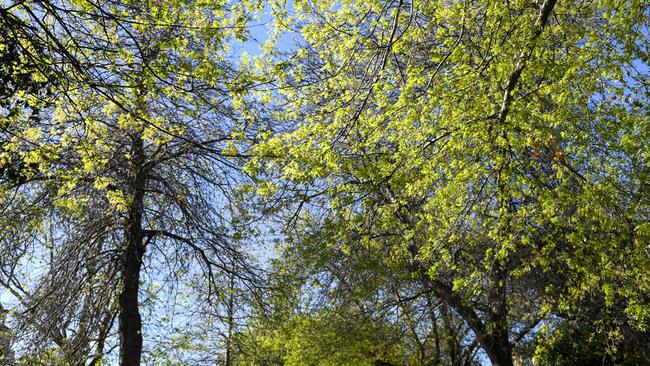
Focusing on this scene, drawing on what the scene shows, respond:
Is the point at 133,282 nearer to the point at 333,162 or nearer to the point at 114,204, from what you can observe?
the point at 114,204

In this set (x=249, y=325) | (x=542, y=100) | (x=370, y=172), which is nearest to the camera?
(x=542, y=100)

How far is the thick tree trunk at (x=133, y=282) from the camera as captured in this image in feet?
32.8

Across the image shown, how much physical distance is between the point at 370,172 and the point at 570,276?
12.2ft

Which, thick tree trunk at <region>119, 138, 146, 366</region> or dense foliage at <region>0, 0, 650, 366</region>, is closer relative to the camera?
dense foliage at <region>0, 0, 650, 366</region>

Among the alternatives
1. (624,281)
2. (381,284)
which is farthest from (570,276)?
(381,284)

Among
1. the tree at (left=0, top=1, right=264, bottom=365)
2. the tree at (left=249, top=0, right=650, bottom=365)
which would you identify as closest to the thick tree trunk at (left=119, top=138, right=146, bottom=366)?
the tree at (left=0, top=1, right=264, bottom=365)

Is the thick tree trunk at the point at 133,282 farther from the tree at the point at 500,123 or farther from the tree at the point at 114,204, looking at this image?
the tree at the point at 500,123

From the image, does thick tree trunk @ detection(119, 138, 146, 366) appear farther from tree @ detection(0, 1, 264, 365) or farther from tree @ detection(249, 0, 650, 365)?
tree @ detection(249, 0, 650, 365)

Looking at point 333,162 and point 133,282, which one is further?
point 133,282

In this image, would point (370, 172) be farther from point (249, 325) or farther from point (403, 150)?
point (249, 325)

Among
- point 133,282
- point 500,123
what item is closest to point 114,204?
point 133,282

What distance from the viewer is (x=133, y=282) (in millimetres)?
10297

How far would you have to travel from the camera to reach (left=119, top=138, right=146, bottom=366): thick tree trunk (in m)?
10.0

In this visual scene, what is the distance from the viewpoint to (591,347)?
51.0 feet
